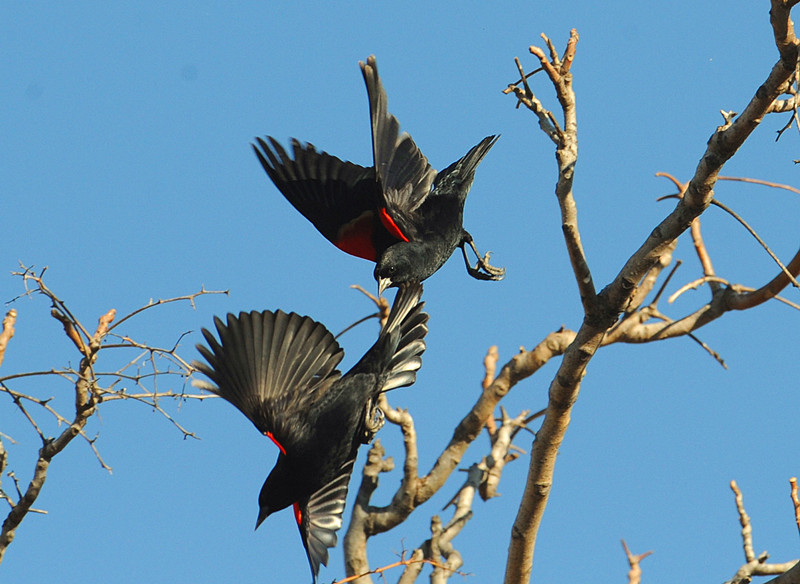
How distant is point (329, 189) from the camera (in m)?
5.22

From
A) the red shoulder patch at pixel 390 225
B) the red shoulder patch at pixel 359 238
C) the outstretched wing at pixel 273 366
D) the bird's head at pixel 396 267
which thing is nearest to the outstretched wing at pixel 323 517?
the outstretched wing at pixel 273 366

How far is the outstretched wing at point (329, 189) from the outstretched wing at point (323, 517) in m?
1.35

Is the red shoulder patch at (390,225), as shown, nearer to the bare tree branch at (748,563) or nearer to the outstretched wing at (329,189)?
the outstretched wing at (329,189)

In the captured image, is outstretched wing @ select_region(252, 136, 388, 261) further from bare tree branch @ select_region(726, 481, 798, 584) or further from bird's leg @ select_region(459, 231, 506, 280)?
bare tree branch @ select_region(726, 481, 798, 584)

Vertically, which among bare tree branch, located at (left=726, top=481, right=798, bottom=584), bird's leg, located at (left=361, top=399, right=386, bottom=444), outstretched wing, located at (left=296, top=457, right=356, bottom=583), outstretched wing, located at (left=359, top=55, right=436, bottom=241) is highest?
outstretched wing, located at (left=359, top=55, right=436, bottom=241)

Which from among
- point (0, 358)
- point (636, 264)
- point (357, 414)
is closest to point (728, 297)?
point (636, 264)

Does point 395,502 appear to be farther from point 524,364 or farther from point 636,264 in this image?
point 636,264

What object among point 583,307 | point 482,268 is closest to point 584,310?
point 583,307

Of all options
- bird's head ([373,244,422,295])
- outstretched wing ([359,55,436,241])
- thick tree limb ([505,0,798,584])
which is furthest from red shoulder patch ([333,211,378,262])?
thick tree limb ([505,0,798,584])

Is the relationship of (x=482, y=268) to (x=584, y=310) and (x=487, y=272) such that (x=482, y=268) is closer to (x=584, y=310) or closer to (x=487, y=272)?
(x=487, y=272)

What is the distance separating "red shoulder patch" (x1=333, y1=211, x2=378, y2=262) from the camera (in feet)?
17.0

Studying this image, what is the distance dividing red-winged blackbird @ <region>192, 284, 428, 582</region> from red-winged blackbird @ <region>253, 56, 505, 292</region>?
451 mm

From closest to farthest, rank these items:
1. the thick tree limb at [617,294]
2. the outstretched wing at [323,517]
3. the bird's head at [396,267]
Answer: the thick tree limb at [617,294], the outstretched wing at [323,517], the bird's head at [396,267]

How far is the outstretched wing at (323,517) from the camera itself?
415 centimetres
